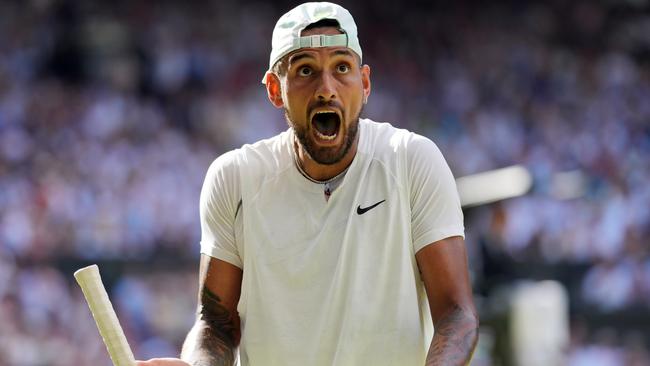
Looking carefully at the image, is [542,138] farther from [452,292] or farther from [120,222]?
[452,292]

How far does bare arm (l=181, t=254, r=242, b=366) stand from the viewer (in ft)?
13.5

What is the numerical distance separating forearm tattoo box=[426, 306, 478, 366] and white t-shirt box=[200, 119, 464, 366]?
135 mm

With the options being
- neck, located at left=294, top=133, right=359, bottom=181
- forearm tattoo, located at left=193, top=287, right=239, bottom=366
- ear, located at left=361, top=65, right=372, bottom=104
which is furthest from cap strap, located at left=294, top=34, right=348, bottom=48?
forearm tattoo, located at left=193, top=287, right=239, bottom=366

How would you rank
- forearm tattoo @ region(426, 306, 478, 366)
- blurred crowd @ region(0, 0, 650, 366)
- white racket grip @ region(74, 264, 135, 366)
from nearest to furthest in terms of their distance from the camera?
white racket grip @ region(74, 264, 135, 366), forearm tattoo @ region(426, 306, 478, 366), blurred crowd @ region(0, 0, 650, 366)

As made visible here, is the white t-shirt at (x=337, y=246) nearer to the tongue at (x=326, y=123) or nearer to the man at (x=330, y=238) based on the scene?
the man at (x=330, y=238)

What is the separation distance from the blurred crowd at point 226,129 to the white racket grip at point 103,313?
6.55 meters

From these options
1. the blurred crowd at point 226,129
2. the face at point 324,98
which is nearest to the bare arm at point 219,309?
the face at point 324,98

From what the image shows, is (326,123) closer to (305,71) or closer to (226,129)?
(305,71)

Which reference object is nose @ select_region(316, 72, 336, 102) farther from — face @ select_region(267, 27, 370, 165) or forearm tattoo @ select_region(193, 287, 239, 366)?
forearm tattoo @ select_region(193, 287, 239, 366)

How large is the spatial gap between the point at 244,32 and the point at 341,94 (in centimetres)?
1554

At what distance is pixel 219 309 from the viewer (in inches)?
163

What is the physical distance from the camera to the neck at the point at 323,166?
4.07m

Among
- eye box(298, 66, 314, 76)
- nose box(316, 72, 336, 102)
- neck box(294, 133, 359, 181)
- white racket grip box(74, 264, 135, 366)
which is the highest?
eye box(298, 66, 314, 76)

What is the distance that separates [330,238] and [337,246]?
3 cm
